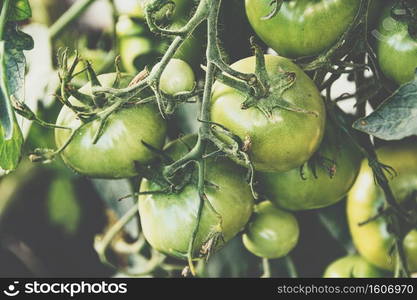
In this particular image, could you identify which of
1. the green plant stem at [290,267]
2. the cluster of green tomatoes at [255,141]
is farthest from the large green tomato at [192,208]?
the green plant stem at [290,267]

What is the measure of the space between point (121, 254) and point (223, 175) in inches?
15.8

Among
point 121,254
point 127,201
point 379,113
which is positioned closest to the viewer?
point 379,113

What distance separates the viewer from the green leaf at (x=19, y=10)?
503mm

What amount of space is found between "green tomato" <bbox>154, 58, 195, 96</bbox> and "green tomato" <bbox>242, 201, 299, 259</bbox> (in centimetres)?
16

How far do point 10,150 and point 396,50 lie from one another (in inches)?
12.1

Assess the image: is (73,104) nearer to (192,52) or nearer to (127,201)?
(192,52)

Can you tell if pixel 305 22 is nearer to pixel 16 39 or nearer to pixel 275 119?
pixel 275 119

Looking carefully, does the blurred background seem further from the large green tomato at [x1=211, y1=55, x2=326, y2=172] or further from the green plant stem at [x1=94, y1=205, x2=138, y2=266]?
the large green tomato at [x1=211, y1=55, x2=326, y2=172]

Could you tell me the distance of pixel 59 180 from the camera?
911 mm

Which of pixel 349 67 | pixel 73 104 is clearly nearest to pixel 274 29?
pixel 349 67

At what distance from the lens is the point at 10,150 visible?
469 mm

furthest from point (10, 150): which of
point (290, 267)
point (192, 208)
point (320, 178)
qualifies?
point (290, 267)

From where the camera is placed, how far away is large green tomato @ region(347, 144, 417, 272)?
61 cm

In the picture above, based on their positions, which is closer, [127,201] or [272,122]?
[272,122]
